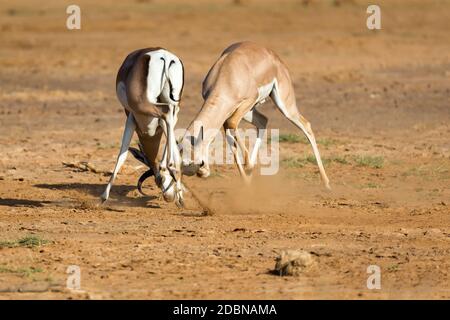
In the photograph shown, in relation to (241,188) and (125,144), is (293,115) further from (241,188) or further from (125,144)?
(125,144)

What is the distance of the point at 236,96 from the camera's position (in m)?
10.8

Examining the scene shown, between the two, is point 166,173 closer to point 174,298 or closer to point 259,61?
point 259,61

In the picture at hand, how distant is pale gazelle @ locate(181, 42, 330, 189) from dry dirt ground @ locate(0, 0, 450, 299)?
0.58 meters

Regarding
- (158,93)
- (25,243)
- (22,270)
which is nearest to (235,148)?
(158,93)

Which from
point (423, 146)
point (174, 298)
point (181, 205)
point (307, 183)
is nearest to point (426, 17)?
point (423, 146)

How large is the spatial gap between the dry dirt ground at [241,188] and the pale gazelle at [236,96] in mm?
581

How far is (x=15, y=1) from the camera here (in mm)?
33594

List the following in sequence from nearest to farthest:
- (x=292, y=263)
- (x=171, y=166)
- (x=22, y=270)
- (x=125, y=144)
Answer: (x=292, y=263), (x=22, y=270), (x=171, y=166), (x=125, y=144)

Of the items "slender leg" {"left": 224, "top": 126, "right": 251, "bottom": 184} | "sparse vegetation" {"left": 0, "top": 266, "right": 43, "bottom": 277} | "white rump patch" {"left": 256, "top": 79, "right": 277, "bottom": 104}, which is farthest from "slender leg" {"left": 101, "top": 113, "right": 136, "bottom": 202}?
"sparse vegetation" {"left": 0, "top": 266, "right": 43, "bottom": 277}

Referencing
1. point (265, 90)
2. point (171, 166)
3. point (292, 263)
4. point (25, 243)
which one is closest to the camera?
point (292, 263)

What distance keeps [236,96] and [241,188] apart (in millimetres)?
1337

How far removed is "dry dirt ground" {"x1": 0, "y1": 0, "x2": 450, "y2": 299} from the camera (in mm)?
7953

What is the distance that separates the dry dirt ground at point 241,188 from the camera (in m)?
7.95

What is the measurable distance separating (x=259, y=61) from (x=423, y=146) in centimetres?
388
